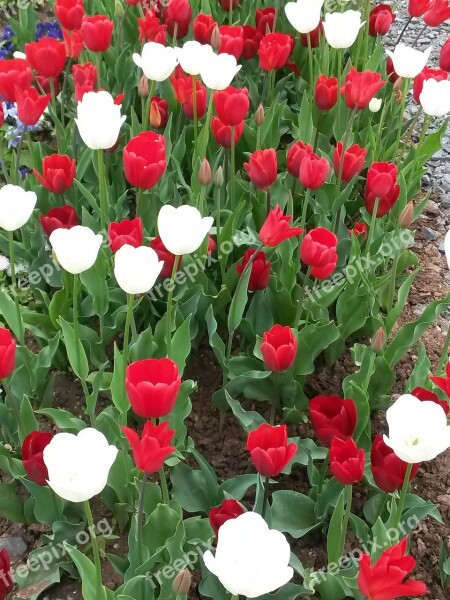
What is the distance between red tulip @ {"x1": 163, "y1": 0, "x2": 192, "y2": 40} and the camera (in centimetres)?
286

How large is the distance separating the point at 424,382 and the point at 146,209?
1.05 m

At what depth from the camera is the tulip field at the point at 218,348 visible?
1.50 meters

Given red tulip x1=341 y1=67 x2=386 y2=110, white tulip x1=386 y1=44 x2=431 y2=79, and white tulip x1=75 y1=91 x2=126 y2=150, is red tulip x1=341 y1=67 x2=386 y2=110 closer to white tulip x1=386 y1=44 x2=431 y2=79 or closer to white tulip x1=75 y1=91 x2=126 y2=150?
white tulip x1=386 y1=44 x2=431 y2=79

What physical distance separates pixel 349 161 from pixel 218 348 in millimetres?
748

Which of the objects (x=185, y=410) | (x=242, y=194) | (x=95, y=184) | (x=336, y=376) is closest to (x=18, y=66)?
(x=95, y=184)

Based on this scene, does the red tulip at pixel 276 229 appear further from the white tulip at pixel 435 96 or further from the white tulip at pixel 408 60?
the white tulip at pixel 408 60

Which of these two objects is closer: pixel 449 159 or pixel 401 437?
pixel 401 437

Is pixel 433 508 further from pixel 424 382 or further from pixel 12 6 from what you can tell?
pixel 12 6

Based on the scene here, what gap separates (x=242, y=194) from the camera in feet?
8.59

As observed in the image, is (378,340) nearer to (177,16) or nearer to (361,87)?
(361,87)

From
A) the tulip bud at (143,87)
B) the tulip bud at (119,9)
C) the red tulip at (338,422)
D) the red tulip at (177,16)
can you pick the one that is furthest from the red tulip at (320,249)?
the tulip bud at (119,9)

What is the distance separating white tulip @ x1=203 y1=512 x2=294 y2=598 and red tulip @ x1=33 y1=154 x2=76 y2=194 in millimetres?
Answer: 1365

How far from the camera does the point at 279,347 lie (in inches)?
70.6

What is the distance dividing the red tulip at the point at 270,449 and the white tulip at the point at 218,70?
1169 mm
